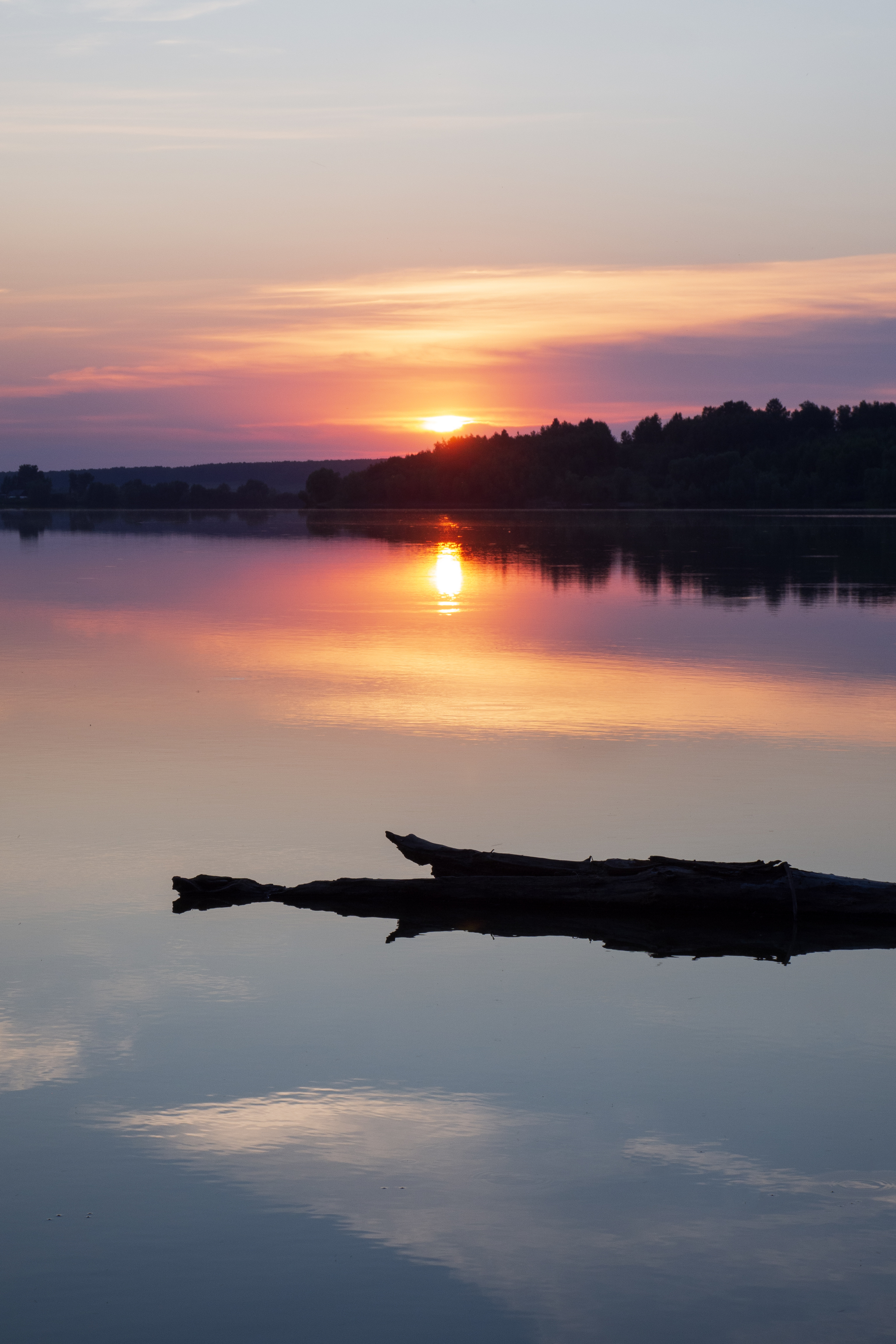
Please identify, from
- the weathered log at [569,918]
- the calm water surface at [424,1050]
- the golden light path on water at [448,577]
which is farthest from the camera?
the golden light path on water at [448,577]

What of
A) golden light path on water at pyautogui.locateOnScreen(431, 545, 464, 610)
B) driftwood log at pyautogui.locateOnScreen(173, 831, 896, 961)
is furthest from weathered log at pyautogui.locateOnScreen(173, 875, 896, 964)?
golden light path on water at pyautogui.locateOnScreen(431, 545, 464, 610)

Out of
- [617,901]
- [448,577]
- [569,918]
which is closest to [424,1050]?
[569,918]

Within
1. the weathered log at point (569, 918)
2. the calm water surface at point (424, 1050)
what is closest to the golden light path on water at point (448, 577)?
the calm water surface at point (424, 1050)

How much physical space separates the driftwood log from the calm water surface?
0.22m

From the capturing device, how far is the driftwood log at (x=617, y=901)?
12.0 meters

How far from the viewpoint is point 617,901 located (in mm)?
12203

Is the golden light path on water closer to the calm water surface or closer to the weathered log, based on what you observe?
the calm water surface

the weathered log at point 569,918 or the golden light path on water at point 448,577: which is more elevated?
the golden light path on water at point 448,577

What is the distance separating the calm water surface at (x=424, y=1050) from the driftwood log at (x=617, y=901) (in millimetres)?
222

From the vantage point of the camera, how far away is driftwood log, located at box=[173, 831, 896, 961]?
39.2ft

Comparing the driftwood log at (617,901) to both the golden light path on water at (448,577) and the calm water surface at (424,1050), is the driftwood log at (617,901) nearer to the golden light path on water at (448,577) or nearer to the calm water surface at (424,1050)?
the calm water surface at (424,1050)

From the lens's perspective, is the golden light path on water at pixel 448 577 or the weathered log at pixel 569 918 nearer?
the weathered log at pixel 569 918

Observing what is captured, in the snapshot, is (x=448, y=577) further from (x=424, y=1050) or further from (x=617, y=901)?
(x=424, y=1050)

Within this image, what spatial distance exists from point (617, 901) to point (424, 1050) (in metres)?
3.14
